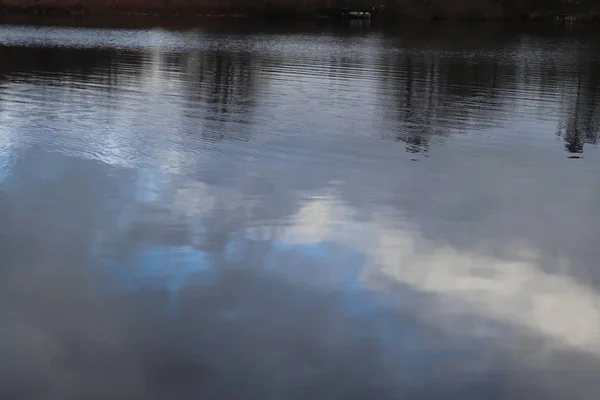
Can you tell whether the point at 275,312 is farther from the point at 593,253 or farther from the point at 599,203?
the point at 599,203

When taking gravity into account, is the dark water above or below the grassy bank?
below

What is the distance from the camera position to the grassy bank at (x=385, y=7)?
6544cm

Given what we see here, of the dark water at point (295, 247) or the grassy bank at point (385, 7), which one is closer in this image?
the dark water at point (295, 247)

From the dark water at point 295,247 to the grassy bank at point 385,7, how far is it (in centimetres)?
4862

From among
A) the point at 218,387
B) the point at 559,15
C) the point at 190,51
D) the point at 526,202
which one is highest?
the point at 559,15

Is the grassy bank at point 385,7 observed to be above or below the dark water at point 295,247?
above

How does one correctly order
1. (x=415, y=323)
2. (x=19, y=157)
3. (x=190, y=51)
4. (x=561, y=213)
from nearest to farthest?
(x=415, y=323)
(x=561, y=213)
(x=19, y=157)
(x=190, y=51)

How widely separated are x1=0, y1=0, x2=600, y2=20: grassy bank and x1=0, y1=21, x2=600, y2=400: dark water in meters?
48.6

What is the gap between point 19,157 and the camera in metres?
12.0

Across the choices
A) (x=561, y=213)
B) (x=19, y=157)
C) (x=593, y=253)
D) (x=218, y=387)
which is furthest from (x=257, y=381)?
(x=19, y=157)

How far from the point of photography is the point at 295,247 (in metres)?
8.76

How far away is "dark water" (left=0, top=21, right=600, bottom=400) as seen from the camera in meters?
6.15

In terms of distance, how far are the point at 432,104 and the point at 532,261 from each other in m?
10.6

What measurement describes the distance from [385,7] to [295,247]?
199 ft
